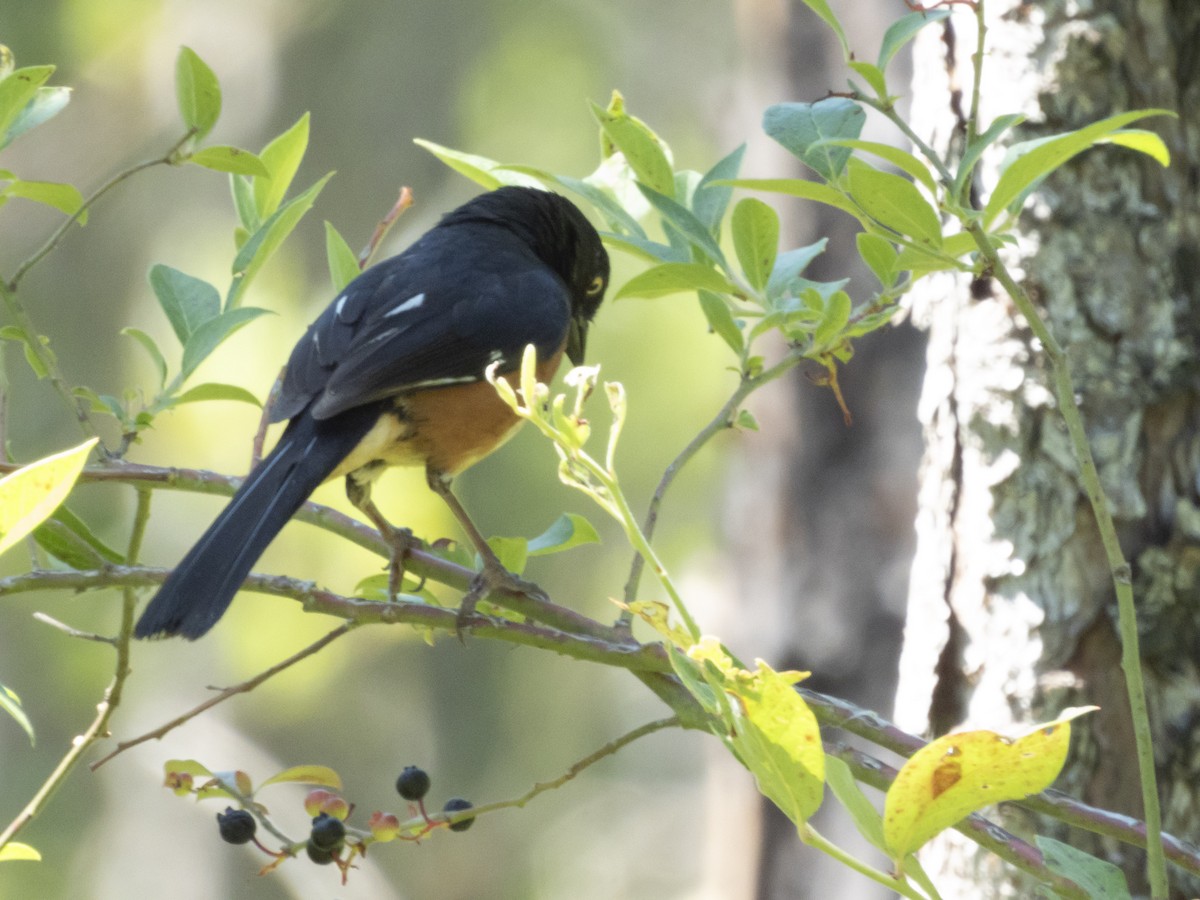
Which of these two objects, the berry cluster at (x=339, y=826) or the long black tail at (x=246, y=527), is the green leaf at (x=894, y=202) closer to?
the berry cluster at (x=339, y=826)

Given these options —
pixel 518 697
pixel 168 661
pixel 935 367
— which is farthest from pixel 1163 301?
pixel 168 661

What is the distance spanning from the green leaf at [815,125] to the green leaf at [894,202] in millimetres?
100

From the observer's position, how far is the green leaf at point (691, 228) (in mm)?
1455

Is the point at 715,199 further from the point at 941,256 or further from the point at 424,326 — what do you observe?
the point at 424,326

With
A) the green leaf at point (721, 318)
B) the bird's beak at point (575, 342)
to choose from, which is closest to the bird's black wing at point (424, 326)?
the bird's beak at point (575, 342)

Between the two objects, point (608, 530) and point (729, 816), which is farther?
point (608, 530)

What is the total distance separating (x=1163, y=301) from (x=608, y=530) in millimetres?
7159

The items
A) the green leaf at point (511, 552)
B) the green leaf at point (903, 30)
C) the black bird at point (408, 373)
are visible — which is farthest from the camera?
the black bird at point (408, 373)

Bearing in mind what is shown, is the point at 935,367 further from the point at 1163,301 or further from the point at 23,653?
the point at 23,653

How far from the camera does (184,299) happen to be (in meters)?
1.78

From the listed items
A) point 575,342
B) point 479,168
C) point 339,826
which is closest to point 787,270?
point 479,168

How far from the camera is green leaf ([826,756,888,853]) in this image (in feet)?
2.84

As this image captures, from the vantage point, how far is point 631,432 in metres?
8.97

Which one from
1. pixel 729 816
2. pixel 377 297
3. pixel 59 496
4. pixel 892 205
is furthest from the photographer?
pixel 729 816
